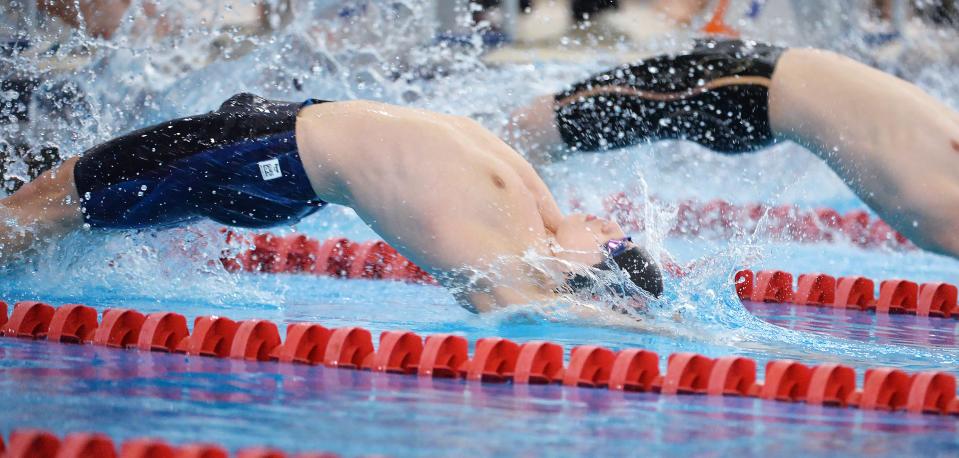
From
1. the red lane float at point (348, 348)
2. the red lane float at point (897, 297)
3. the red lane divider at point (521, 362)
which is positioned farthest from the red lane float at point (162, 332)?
the red lane float at point (897, 297)

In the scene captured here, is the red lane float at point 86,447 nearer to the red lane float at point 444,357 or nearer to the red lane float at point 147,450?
the red lane float at point 147,450

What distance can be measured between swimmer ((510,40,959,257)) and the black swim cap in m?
0.77

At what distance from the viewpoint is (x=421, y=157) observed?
358 cm

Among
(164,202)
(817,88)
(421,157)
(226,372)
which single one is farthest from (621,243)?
(164,202)

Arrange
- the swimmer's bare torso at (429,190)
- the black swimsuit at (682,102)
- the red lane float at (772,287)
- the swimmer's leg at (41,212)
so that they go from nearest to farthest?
the swimmer's bare torso at (429,190), the swimmer's leg at (41,212), the black swimsuit at (682,102), the red lane float at (772,287)

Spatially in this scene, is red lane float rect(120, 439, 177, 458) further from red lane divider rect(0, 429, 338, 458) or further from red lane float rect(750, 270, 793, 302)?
red lane float rect(750, 270, 793, 302)

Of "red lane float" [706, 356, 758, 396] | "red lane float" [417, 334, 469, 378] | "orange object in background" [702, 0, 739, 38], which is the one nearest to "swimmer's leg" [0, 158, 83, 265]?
"red lane float" [417, 334, 469, 378]

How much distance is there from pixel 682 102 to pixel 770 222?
4.22 m

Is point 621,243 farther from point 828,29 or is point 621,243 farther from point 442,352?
point 828,29

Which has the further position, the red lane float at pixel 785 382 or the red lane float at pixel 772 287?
the red lane float at pixel 772 287

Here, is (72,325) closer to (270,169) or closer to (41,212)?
(41,212)

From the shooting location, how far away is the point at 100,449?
80.6 inches

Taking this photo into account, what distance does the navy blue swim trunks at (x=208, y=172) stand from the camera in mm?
3695

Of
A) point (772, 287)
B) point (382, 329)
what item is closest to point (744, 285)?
point (772, 287)
